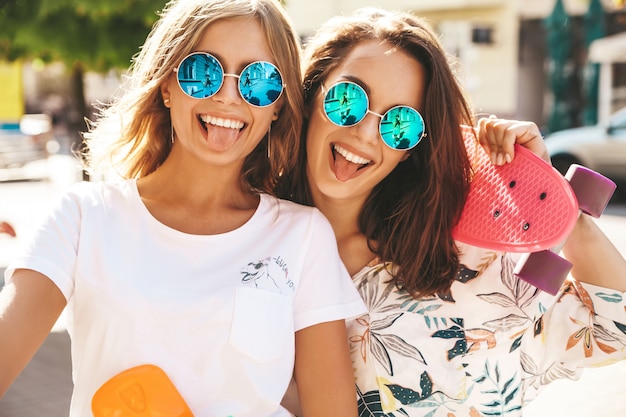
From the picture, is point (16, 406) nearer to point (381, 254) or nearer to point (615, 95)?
point (381, 254)

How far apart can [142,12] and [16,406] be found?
11.5 ft

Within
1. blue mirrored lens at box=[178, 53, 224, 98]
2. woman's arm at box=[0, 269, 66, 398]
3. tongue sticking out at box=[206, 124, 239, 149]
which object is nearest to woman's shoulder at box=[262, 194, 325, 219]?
tongue sticking out at box=[206, 124, 239, 149]

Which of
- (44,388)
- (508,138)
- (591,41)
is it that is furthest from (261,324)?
(591,41)

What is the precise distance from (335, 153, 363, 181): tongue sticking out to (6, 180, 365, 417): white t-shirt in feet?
0.96

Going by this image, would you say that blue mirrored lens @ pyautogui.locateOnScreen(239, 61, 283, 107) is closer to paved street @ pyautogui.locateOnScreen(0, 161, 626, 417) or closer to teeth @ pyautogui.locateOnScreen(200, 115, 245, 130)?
teeth @ pyautogui.locateOnScreen(200, 115, 245, 130)

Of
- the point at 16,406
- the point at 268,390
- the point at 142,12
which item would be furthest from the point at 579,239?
the point at 142,12

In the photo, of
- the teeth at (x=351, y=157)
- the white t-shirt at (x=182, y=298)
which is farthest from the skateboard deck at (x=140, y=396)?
the teeth at (x=351, y=157)

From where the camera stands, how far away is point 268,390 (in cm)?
184

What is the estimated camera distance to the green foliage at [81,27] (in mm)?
6270

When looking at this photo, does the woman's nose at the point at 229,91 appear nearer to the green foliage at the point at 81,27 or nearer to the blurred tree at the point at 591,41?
the green foliage at the point at 81,27

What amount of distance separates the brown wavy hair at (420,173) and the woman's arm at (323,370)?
343mm

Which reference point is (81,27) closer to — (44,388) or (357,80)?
(44,388)

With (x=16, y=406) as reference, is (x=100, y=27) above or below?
above

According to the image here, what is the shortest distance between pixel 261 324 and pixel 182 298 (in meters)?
0.20
